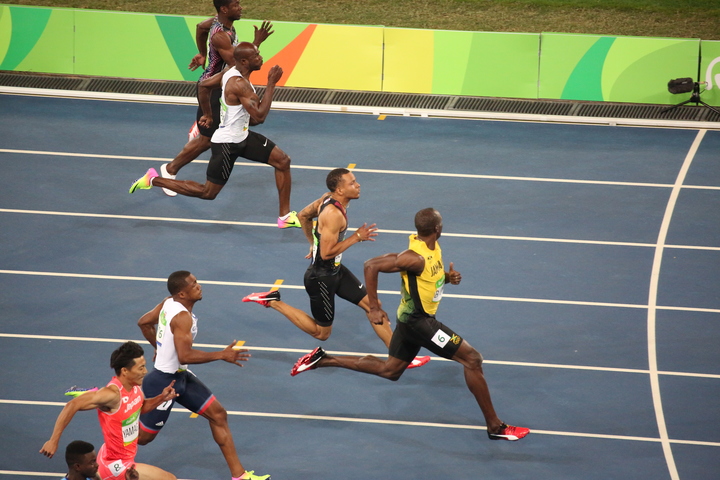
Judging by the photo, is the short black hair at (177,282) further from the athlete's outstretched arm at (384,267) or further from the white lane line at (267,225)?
the white lane line at (267,225)

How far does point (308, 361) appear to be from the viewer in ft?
26.8

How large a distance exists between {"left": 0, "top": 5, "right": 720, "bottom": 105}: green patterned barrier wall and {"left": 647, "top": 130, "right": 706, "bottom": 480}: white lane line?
132 cm

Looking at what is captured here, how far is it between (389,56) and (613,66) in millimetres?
3401

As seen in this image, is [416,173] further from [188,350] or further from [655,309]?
[188,350]

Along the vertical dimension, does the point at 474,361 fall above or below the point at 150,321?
below

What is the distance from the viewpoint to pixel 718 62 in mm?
14117

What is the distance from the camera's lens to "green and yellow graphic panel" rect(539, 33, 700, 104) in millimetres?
14203

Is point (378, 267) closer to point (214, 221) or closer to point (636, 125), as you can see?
point (214, 221)

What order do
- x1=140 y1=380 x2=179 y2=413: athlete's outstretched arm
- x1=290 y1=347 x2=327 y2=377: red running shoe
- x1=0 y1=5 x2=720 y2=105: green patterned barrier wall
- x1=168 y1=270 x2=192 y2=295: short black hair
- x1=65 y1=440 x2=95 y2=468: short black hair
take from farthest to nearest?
x1=0 y1=5 x2=720 y2=105: green patterned barrier wall, x1=290 y1=347 x2=327 y2=377: red running shoe, x1=168 y1=270 x2=192 y2=295: short black hair, x1=140 y1=380 x2=179 y2=413: athlete's outstretched arm, x1=65 y1=440 x2=95 y2=468: short black hair

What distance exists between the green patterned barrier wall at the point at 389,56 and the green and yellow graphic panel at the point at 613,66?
0.05 feet

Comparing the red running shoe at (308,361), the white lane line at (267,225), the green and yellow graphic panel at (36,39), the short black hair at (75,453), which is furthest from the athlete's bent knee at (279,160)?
the green and yellow graphic panel at (36,39)

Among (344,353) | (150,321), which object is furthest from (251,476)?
(344,353)

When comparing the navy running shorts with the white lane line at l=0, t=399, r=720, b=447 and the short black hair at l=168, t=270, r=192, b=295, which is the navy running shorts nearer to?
the short black hair at l=168, t=270, r=192, b=295

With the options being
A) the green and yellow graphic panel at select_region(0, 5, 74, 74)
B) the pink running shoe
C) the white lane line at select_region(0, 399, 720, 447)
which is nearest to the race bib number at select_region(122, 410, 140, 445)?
the white lane line at select_region(0, 399, 720, 447)
